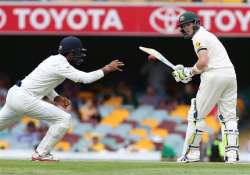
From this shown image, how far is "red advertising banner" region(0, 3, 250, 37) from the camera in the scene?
64.1 feet

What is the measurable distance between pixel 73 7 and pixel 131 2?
1.29 metres

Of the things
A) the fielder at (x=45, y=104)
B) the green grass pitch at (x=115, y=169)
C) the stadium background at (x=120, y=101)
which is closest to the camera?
the green grass pitch at (x=115, y=169)

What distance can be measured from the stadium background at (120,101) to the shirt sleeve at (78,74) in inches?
273

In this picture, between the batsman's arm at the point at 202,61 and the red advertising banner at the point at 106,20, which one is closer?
the batsman's arm at the point at 202,61

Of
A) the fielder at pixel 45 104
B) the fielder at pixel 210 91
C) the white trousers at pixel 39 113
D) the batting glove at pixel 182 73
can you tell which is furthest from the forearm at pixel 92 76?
the fielder at pixel 210 91

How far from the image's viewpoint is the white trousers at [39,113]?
12.1 metres

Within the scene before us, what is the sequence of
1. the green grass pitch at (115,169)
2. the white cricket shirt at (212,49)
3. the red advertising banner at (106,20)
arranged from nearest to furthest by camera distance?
the green grass pitch at (115,169), the white cricket shirt at (212,49), the red advertising banner at (106,20)

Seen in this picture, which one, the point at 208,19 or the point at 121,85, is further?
the point at 121,85

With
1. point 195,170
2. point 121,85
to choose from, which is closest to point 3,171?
point 195,170

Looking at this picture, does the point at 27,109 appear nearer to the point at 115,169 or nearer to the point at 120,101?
the point at 115,169

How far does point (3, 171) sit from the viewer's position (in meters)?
10.4

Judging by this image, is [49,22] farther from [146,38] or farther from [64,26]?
[146,38]

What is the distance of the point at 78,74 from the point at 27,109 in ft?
2.91

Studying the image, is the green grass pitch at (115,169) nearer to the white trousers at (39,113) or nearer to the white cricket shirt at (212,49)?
the white trousers at (39,113)
